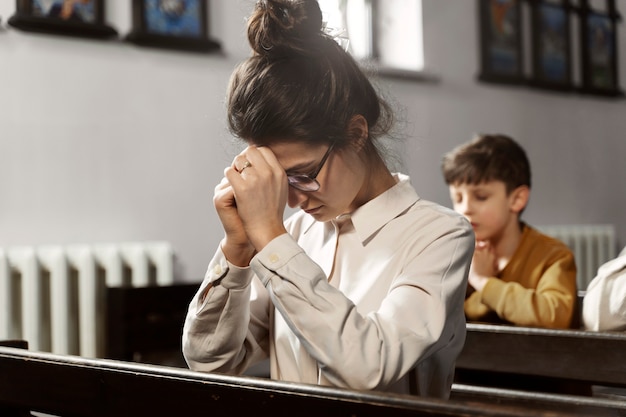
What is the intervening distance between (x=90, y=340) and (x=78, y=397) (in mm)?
2636

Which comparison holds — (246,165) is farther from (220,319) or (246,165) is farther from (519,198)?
(519,198)

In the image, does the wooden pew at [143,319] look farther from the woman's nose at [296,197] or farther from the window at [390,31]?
the woman's nose at [296,197]

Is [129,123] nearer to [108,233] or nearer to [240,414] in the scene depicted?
[108,233]

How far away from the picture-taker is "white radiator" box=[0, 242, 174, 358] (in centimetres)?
358

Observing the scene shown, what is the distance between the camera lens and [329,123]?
141 cm

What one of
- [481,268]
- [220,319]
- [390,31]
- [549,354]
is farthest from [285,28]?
[390,31]

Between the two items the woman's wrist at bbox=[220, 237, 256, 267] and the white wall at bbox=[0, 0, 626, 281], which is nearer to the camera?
the woman's wrist at bbox=[220, 237, 256, 267]

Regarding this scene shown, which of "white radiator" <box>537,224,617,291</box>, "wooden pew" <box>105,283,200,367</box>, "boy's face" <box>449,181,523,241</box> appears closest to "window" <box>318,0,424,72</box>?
"white radiator" <box>537,224,617,291</box>

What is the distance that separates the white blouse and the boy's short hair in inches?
58.7

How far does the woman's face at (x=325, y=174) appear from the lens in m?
1.39

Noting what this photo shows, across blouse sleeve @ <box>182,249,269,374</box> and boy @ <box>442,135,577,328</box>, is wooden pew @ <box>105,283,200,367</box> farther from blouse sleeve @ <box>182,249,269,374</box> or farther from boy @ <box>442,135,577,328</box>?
blouse sleeve @ <box>182,249,269,374</box>

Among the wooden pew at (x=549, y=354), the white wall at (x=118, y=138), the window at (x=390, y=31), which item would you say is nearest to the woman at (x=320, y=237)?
the wooden pew at (x=549, y=354)

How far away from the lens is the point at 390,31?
5.34 metres

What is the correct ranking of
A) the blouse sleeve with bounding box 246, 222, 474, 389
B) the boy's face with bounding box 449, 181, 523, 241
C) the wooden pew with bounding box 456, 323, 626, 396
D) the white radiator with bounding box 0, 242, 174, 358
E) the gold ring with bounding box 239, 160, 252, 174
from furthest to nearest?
the white radiator with bounding box 0, 242, 174, 358 → the boy's face with bounding box 449, 181, 523, 241 → the wooden pew with bounding box 456, 323, 626, 396 → the gold ring with bounding box 239, 160, 252, 174 → the blouse sleeve with bounding box 246, 222, 474, 389
